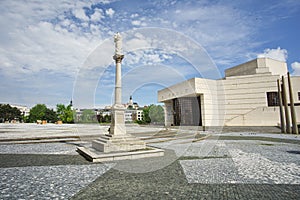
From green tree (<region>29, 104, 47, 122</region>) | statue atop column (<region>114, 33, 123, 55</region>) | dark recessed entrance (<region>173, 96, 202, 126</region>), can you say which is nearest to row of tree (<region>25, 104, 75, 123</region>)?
green tree (<region>29, 104, 47, 122</region>)

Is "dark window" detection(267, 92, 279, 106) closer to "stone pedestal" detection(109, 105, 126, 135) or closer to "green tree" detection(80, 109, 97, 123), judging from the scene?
"green tree" detection(80, 109, 97, 123)

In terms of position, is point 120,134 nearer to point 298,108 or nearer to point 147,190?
point 147,190

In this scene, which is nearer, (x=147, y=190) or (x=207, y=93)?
(x=147, y=190)

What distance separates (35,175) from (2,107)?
11201cm

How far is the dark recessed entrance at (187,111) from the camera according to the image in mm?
41588

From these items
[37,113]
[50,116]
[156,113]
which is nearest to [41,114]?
[37,113]

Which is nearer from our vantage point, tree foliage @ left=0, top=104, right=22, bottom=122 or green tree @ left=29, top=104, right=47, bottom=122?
green tree @ left=29, top=104, right=47, bottom=122

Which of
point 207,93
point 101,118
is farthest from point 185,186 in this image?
point 101,118

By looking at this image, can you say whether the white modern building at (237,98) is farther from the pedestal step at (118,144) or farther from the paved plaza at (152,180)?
the paved plaza at (152,180)

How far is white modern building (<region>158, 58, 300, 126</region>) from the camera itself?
35.5m

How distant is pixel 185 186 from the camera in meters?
5.13

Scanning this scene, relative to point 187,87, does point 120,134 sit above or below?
below

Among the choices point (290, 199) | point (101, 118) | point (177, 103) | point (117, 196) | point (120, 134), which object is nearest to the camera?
point (290, 199)

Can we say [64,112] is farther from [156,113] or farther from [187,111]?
[187,111]
